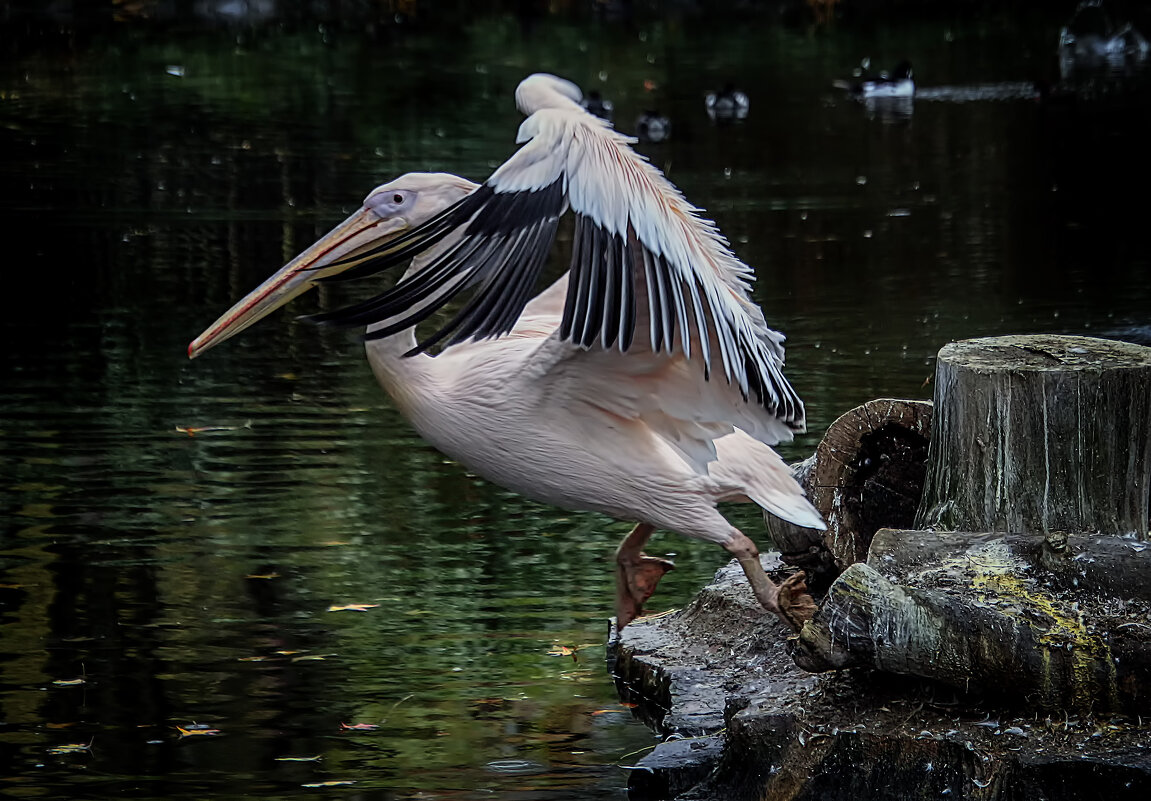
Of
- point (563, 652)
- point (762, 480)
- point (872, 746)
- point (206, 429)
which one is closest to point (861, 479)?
point (762, 480)

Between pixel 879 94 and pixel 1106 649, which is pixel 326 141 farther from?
pixel 1106 649

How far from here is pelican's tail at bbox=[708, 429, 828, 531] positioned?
4.52m

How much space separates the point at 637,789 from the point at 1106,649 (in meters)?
1.06

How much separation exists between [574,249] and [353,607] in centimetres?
172

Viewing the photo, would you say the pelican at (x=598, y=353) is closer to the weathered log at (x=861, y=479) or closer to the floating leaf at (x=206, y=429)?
the weathered log at (x=861, y=479)

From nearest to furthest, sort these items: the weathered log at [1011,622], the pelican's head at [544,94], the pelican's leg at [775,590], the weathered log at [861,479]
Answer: the weathered log at [1011,622], the pelican's head at [544,94], the pelican's leg at [775,590], the weathered log at [861,479]

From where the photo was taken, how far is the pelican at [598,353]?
3.93m

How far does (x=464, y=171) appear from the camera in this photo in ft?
43.7

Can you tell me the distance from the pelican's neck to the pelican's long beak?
0.79 feet

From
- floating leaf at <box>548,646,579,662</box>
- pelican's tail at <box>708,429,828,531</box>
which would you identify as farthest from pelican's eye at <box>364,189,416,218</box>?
floating leaf at <box>548,646,579,662</box>

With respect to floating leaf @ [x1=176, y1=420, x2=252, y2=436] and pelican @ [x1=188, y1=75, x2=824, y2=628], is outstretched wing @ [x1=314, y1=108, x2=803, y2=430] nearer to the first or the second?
pelican @ [x1=188, y1=75, x2=824, y2=628]

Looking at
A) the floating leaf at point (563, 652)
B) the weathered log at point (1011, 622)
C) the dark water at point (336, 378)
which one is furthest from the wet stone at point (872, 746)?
the floating leaf at point (563, 652)

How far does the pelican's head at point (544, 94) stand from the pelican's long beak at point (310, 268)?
468 mm

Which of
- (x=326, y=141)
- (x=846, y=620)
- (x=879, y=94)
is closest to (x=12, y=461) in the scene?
(x=846, y=620)
